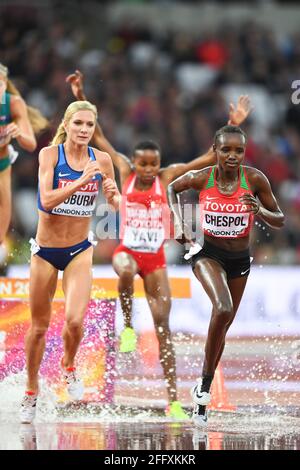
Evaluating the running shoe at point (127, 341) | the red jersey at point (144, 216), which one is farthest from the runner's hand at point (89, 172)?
the running shoe at point (127, 341)

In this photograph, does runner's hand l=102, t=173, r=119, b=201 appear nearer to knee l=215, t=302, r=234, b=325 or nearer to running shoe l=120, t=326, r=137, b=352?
knee l=215, t=302, r=234, b=325

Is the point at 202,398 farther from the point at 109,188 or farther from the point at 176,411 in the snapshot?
the point at 109,188

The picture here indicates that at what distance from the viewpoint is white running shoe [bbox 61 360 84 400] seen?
861cm

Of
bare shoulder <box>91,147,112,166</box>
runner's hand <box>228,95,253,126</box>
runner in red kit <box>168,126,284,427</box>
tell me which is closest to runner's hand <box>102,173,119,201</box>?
bare shoulder <box>91,147,112,166</box>

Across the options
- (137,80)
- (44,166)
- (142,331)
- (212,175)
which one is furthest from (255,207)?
(137,80)

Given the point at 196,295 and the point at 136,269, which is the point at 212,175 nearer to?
the point at 136,269

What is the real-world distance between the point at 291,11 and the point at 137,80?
166 inches

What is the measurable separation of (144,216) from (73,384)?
6.64 ft

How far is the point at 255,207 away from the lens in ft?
26.2

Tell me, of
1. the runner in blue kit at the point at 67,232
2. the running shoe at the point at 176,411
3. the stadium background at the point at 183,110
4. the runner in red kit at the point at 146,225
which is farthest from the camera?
the stadium background at the point at 183,110

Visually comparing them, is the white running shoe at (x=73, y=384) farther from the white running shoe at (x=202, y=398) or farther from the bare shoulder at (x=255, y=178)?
the bare shoulder at (x=255, y=178)

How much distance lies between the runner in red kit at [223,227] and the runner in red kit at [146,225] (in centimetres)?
109

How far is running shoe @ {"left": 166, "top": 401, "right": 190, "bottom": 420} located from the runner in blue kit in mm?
1092

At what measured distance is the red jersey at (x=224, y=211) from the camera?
8.25 metres
